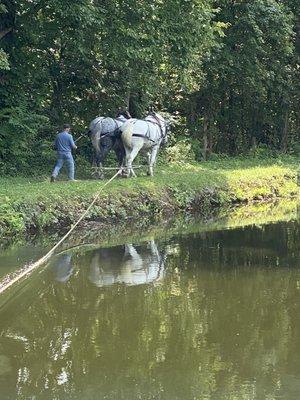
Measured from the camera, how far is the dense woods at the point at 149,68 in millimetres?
17953

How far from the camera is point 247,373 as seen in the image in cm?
590

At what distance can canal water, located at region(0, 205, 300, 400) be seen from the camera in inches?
222

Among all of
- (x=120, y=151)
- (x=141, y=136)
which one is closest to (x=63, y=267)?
(x=141, y=136)

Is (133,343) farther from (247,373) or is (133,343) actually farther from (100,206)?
(100,206)

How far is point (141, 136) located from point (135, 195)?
91.0 inches

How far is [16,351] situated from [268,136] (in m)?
27.9

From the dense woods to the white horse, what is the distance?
6.58ft

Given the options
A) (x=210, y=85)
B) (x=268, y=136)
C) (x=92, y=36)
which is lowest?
(x=268, y=136)

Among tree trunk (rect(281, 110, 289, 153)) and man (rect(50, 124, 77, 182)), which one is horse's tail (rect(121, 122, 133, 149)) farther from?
tree trunk (rect(281, 110, 289, 153))

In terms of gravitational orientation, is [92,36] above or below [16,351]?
above

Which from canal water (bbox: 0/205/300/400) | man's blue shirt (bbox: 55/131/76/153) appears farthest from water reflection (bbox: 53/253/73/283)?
man's blue shirt (bbox: 55/131/76/153)

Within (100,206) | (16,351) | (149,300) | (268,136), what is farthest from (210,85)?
(16,351)

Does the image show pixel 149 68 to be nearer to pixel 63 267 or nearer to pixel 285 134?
pixel 63 267

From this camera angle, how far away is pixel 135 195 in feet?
52.4
